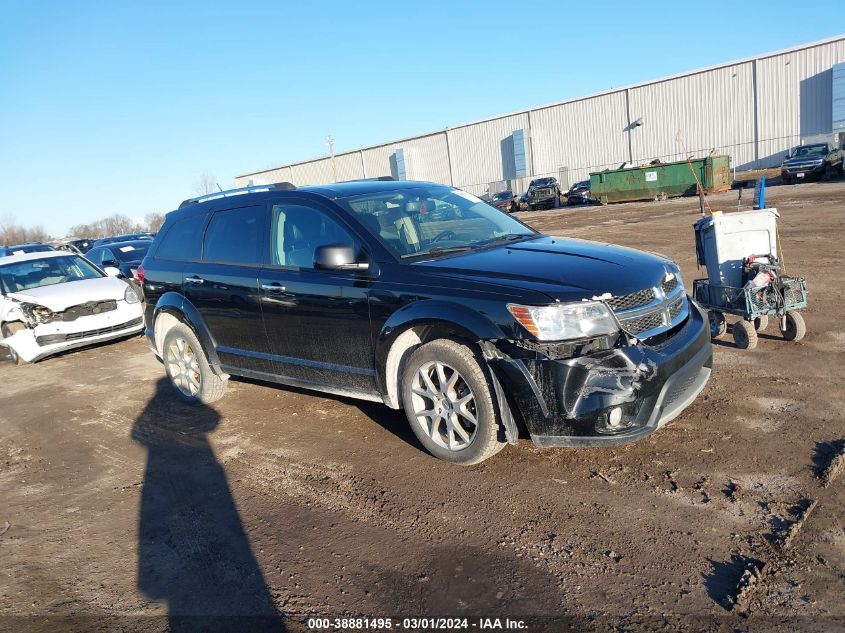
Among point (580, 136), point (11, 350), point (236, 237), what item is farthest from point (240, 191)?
point (580, 136)

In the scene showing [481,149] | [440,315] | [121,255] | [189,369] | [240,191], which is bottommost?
[189,369]

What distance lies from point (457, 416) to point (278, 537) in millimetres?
1279

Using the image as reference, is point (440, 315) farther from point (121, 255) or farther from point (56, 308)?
point (121, 255)

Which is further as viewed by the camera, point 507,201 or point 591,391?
point 507,201

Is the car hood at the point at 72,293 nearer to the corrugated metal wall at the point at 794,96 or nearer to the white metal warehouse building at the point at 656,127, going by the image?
the white metal warehouse building at the point at 656,127

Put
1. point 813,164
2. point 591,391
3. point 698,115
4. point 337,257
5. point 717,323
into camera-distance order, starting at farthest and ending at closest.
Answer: point 698,115 → point 813,164 → point 717,323 → point 337,257 → point 591,391

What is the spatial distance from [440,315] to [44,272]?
839cm

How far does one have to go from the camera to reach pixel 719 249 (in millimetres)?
6082

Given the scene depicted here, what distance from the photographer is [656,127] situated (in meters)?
42.2

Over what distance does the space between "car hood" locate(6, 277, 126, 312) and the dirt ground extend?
3547mm

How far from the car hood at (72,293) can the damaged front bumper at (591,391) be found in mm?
7417

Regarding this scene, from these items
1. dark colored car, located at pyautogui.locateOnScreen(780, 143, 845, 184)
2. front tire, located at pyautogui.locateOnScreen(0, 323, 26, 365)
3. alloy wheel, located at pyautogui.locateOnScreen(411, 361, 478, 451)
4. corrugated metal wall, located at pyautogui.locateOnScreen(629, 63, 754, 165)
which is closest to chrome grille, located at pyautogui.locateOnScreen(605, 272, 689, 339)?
alloy wheel, located at pyautogui.locateOnScreen(411, 361, 478, 451)

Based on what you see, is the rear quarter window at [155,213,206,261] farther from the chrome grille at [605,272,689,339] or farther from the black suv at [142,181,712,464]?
the chrome grille at [605,272,689,339]

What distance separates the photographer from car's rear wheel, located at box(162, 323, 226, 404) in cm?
595
